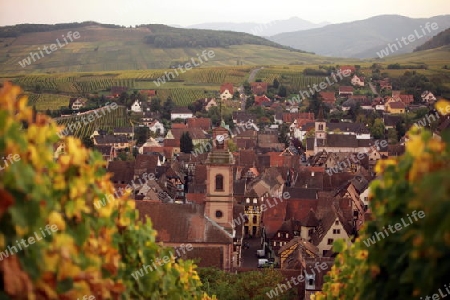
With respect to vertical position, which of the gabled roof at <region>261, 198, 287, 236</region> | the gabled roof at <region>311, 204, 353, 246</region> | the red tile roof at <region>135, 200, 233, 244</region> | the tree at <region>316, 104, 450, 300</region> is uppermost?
the tree at <region>316, 104, 450, 300</region>

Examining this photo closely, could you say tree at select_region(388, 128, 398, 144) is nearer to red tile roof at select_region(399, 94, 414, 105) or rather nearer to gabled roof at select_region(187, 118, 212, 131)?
red tile roof at select_region(399, 94, 414, 105)

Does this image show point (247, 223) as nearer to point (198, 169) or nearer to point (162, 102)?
point (198, 169)

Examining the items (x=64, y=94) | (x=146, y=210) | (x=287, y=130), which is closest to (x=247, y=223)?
(x=146, y=210)

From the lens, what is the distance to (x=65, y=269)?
5961 mm

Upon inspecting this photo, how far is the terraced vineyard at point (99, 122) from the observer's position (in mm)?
96750

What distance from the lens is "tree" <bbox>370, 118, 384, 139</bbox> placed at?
99.4 meters

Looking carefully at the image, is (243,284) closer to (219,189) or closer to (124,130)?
(219,189)

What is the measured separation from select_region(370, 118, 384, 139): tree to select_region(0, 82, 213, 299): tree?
9405 centimetres

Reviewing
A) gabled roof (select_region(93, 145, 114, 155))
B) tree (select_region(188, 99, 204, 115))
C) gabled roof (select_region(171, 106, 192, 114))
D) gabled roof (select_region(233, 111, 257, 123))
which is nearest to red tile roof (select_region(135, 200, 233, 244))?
gabled roof (select_region(93, 145, 114, 155))

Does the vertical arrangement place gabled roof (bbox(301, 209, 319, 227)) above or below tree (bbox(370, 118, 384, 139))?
above

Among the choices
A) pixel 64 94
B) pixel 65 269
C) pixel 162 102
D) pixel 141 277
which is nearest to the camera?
pixel 65 269

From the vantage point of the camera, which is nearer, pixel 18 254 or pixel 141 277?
pixel 18 254

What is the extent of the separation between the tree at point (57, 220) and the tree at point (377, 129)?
94.1 meters

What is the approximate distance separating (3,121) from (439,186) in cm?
377
